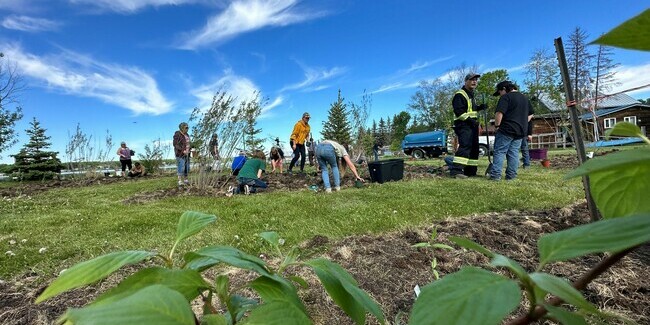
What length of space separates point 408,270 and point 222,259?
7.11ft

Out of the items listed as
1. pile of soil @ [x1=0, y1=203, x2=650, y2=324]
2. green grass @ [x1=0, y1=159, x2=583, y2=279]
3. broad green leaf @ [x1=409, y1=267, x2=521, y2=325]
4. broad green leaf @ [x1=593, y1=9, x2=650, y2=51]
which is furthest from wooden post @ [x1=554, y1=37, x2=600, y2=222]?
broad green leaf @ [x1=409, y1=267, x2=521, y2=325]

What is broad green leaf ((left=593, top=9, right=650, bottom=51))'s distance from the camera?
24cm

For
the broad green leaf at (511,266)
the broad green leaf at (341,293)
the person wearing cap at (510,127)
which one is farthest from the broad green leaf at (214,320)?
the person wearing cap at (510,127)

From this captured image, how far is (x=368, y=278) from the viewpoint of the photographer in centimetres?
223

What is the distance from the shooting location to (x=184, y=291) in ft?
1.11

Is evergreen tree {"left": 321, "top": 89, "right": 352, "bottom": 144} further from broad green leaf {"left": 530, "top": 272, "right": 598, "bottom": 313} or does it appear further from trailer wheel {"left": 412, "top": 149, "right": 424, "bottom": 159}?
broad green leaf {"left": 530, "top": 272, "right": 598, "bottom": 313}

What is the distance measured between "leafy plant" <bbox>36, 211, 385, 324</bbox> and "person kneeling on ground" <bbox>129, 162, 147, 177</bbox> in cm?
1751

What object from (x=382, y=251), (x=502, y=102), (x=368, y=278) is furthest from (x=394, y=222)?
(x=502, y=102)

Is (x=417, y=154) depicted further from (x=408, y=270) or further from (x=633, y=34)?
(x=633, y=34)

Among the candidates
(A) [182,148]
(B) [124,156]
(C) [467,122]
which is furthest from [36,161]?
(C) [467,122]

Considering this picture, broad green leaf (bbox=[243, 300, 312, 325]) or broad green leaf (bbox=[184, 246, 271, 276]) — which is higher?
broad green leaf (bbox=[184, 246, 271, 276])

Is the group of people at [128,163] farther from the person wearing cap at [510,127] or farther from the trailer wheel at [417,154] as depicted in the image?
the trailer wheel at [417,154]

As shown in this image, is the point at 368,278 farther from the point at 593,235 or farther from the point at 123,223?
the point at 123,223

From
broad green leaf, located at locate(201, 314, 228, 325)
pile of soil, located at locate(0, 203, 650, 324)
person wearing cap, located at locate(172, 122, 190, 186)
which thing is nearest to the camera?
broad green leaf, located at locate(201, 314, 228, 325)
